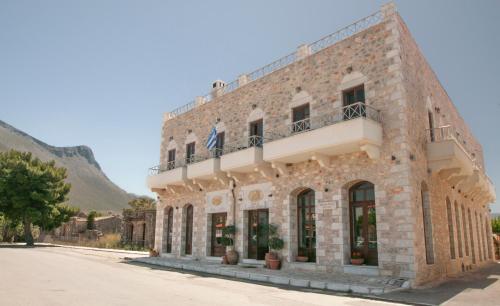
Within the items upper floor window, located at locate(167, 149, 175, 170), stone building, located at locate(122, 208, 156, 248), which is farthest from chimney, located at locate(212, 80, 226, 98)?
stone building, located at locate(122, 208, 156, 248)

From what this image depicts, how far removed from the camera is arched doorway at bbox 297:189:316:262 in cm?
1253

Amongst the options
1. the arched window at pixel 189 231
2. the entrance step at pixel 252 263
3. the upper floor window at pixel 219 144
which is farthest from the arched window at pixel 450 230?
the arched window at pixel 189 231

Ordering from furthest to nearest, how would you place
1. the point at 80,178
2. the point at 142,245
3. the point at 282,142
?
the point at 80,178
the point at 142,245
the point at 282,142

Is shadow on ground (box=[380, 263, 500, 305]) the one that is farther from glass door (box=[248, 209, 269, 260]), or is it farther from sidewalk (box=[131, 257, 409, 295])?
glass door (box=[248, 209, 269, 260])

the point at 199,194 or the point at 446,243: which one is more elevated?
the point at 199,194

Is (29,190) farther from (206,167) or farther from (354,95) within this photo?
(354,95)

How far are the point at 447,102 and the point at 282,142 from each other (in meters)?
9.64

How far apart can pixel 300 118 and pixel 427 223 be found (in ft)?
18.1

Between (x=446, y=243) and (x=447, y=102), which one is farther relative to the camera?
(x=447, y=102)

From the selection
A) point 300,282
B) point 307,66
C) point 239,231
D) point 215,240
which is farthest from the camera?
point 215,240

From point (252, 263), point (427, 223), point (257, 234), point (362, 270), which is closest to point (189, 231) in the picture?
point (257, 234)

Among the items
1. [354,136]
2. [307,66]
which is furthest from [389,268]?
[307,66]

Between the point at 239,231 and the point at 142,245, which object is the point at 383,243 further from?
the point at 142,245

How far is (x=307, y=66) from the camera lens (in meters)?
13.6
